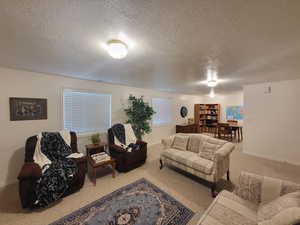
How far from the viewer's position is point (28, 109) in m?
2.52

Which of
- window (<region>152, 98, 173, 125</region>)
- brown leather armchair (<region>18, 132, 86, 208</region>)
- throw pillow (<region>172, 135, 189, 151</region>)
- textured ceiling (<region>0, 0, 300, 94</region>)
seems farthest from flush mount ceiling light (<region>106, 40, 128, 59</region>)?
window (<region>152, 98, 173, 125</region>)

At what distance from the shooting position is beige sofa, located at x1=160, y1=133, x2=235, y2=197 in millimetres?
2041

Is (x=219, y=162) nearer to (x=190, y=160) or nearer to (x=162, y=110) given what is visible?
(x=190, y=160)

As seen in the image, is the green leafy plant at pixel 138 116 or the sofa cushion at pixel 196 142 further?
the green leafy plant at pixel 138 116

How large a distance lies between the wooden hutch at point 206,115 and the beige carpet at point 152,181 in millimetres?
3808

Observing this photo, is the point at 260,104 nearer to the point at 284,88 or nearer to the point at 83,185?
the point at 284,88

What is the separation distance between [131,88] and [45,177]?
10.5 ft

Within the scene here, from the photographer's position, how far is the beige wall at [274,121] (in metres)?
3.14

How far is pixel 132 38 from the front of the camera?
1355 millimetres

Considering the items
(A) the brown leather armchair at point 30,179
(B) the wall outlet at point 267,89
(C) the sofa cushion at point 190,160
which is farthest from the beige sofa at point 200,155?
(B) the wall outlet at point 267,89

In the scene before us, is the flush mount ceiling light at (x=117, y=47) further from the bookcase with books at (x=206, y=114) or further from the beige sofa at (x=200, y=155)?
the bookcase with books at (x=206, y=114)

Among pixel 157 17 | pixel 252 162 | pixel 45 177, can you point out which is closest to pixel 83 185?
pixel 45 177

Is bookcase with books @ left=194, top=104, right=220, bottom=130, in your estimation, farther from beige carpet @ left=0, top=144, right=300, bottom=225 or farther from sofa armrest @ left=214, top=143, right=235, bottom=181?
sofa armrest @ left=214, top=143, right=235, bottom=181

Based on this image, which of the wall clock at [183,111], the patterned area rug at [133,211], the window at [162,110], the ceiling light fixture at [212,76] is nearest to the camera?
the patterned area rug at [133,211]
